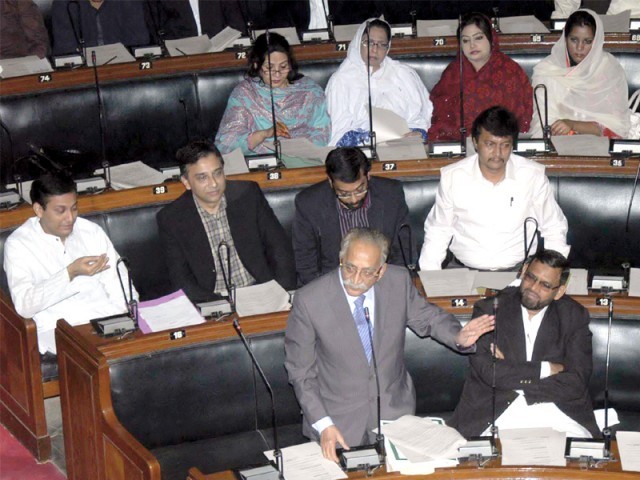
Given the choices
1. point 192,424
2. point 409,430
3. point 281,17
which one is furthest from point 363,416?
point 281,17

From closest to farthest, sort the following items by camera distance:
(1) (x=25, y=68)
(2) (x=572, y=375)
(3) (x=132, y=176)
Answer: (2) (x=572, y=375), (3) (x=132, y=176), (1) (x=25, y=68)

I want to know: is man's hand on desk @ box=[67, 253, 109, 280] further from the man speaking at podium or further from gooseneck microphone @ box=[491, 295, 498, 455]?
gooseneck microphone @ box=[491, 295, 498, 455]

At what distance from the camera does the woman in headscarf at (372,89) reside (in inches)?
213

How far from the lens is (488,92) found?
5383 mm

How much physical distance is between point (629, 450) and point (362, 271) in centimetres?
89

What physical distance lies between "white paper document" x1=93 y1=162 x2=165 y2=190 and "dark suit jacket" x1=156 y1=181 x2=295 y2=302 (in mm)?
435

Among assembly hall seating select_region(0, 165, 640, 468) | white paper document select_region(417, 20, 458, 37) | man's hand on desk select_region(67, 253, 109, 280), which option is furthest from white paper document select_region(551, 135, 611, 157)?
man's hand on desk select_region(67, 253, 109, 280)

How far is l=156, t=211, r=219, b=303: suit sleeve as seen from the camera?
4367mm

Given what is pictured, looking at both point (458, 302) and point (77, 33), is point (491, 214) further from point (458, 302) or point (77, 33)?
point (77, 33)

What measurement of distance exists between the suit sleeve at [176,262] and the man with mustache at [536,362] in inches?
42.3

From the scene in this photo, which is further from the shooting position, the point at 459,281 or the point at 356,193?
the point at 356,193

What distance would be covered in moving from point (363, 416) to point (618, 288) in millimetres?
996

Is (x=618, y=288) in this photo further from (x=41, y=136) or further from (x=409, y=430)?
(x=41, y=136)

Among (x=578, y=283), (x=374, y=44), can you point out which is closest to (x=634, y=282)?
(x=578, y=283)
